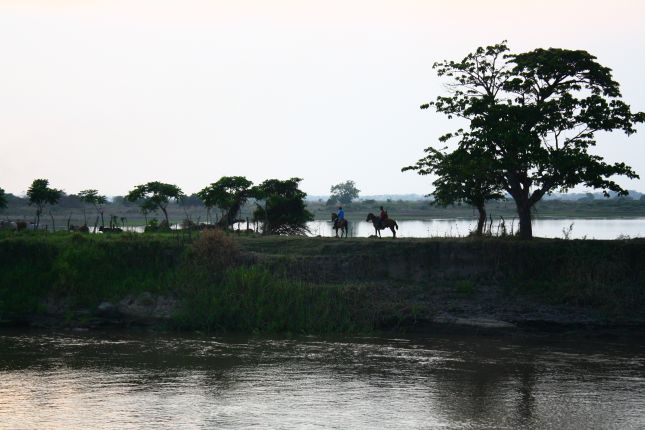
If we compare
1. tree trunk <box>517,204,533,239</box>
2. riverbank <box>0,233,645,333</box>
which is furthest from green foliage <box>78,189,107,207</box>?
tree trunk <box>517,204,533,239</box>

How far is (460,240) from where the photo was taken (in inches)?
1351

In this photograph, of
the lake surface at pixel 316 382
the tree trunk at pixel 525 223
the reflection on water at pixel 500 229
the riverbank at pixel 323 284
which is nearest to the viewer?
the lake surface at pixel 316 382

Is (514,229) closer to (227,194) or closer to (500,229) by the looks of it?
(500,229)

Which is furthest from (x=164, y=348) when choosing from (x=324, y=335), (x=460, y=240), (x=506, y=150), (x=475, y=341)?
(x=506, y=150)

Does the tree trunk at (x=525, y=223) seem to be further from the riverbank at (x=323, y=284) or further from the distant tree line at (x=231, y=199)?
the distant tree line at (x=231, y=199)

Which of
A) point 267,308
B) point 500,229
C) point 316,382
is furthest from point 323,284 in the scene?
point 500,229

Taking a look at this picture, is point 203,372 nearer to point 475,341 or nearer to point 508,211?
point 475,341

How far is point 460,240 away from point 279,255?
7.79m

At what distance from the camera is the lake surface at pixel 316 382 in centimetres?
1833

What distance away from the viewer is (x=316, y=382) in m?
21.9

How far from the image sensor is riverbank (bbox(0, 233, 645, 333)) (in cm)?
3047

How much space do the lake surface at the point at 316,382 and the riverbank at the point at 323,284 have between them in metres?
1.71

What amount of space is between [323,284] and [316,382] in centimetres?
1020

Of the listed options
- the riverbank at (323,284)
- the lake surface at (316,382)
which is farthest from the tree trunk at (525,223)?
the lake surface at (316,382)
